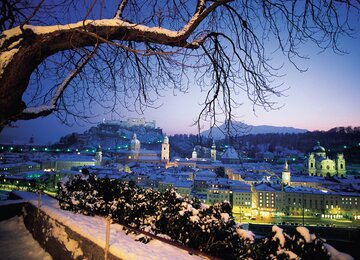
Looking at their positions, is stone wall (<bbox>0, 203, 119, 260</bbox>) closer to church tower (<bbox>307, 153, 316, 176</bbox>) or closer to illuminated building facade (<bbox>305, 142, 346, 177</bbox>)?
illuminated building facade (<bbox>305, 142, 346, 177</bbox>)

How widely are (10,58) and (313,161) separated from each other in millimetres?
95731

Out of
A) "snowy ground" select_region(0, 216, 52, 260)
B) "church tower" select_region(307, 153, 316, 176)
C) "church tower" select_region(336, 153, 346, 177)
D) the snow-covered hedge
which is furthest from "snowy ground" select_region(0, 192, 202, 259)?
"church tower" select_region(336, 153, 346, 177)

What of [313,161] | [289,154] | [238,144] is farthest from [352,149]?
[238,144]

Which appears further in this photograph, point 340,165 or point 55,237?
point 340,165

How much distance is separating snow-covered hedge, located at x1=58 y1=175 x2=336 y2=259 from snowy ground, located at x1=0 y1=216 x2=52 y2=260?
875mm

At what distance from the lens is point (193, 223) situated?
338 centimetres

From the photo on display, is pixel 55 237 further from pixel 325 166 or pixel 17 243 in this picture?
pixel 325 166

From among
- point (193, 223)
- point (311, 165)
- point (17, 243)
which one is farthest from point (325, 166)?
point (17, 243)

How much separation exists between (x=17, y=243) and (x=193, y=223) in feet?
13.1

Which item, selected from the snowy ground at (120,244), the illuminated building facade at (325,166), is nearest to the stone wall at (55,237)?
the snowy ground at (120,244)

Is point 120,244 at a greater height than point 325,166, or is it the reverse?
point 120,244

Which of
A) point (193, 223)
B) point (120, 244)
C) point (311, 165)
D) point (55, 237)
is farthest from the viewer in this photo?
point (311, 165)

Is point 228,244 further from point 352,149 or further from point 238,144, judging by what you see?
point 352,149

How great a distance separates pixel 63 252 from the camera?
3.77 metres
